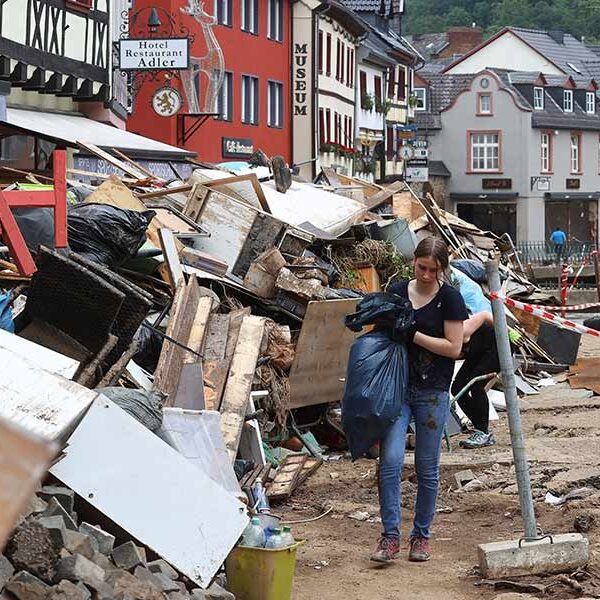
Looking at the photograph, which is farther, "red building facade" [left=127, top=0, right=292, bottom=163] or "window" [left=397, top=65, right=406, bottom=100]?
"window" [left=397, top=65, right=406, bottom=100]

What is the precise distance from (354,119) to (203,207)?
141 feet

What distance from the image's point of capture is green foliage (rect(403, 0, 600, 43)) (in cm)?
12112

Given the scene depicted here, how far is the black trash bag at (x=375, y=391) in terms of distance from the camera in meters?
7.00

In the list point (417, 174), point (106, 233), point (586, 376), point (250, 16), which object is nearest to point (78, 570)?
point (106, 233)

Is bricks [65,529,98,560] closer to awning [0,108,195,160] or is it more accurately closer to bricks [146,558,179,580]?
bricks [146,558,179,580]

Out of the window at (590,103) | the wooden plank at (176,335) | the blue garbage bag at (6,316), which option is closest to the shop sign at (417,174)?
the window at (590,103)

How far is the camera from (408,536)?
313 inches

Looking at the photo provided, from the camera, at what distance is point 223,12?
38.8m

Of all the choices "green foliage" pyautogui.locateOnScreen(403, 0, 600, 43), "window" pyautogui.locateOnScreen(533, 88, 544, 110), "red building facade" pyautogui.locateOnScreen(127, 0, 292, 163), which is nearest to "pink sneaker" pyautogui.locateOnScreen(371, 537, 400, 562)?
"red building facade" pyautogui.locateOnScreen(127, 0, 292, 163)

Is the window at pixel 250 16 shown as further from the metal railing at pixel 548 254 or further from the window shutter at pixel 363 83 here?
the window shutter at pixel 363 83

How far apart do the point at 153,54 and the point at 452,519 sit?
18.0 m

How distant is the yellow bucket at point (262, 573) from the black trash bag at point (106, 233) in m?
4.14

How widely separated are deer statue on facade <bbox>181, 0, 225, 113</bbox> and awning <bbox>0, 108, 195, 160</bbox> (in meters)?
12.4

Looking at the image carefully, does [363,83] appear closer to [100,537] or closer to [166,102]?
[166,102]
